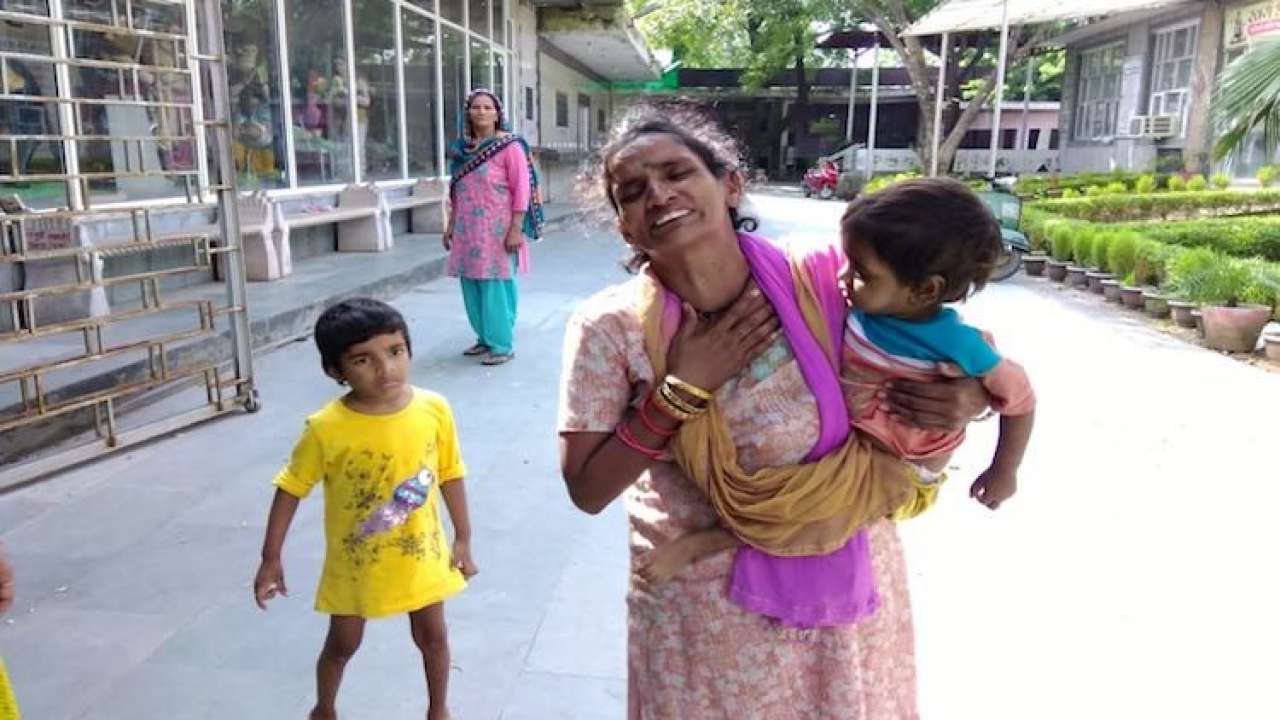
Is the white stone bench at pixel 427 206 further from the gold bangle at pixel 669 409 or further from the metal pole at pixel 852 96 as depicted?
the metal pole at pixel 852 96

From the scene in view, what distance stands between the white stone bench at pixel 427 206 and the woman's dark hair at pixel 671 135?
10.4 meters

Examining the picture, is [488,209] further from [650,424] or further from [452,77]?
[452,77]

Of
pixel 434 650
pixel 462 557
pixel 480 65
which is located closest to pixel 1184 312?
pixel 462 557

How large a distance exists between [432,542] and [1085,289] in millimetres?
9591

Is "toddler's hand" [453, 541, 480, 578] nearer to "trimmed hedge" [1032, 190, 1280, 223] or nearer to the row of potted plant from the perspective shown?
the row of potted plant

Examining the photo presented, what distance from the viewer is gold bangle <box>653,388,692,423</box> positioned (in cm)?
121

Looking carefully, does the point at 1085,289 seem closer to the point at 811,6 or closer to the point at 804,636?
the point at 804,636

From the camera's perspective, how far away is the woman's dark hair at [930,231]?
1.22m

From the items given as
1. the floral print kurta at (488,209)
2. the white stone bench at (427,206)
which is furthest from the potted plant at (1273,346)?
the white stone bench at (427,206)

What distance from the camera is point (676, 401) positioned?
121cm

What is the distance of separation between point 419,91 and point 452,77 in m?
1.17

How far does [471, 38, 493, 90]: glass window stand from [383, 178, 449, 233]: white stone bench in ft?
9.17

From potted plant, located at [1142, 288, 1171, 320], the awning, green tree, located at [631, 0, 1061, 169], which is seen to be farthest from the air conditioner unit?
potted plant, located at [1142, 288, 1171, 320]

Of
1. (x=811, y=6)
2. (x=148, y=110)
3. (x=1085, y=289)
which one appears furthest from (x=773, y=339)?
(x=811, y=6)
